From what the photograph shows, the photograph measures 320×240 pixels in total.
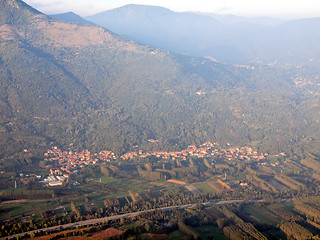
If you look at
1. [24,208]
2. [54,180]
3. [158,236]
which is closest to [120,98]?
[54,180]

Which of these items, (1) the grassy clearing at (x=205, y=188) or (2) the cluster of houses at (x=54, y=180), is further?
(1) the grassy clearing at (x=205, y=188)

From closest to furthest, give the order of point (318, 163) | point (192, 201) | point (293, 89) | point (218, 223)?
point (218, 223)
point (192, 201)
point (318, 163)
point (293, 89)

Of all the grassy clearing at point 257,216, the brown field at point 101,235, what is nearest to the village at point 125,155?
the brown field at point 101,235

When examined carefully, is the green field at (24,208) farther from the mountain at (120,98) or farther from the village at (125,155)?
the mountain at (120,98)

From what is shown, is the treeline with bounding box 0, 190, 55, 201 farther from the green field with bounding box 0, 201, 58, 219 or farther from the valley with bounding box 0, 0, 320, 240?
the green field with bounding box 0, 201, 58, 219

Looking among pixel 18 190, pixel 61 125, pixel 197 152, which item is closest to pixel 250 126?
pixel 197 152

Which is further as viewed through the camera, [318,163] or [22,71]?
[22,71]

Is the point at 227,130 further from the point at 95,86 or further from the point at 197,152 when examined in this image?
the point at 95,86

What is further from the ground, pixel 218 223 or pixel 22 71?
pixel 22 71

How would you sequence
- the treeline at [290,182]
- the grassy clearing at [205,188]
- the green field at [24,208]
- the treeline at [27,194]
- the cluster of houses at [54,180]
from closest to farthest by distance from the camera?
the green field at [24,208], the treeline at [27,194], the cluster of houses at [54,180], the grassy clearing at [205,188], the treeline at [290,182]

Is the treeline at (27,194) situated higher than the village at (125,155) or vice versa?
the treeline at (27,194)
